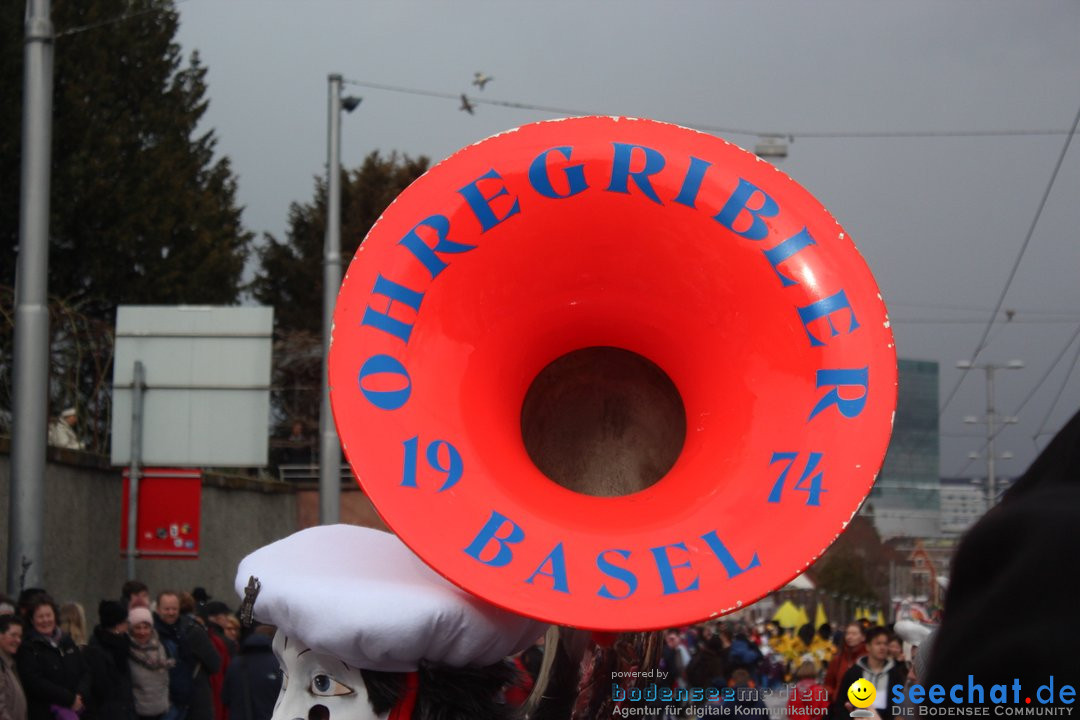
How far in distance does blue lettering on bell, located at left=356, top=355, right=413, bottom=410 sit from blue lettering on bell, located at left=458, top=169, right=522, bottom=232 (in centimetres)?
39

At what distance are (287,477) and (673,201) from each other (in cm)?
2144

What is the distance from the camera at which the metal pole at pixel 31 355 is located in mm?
8914

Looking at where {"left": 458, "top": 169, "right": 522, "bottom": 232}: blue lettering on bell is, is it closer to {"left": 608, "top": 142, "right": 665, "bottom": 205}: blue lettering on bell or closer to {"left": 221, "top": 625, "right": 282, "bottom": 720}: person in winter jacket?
{"left": 608, "top": 142, "right": 665, "bottom": 205}: blue lettering on bell

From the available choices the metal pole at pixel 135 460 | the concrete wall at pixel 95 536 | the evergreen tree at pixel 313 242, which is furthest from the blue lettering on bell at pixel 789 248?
the evergreen tree at pixel 313 242

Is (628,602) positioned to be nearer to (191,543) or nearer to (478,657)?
(478,657)

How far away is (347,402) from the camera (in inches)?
128

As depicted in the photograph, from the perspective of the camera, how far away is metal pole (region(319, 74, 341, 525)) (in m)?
15.0

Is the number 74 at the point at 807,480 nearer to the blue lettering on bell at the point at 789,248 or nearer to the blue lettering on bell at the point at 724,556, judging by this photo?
the blue lettering on bell at the point at 724,556

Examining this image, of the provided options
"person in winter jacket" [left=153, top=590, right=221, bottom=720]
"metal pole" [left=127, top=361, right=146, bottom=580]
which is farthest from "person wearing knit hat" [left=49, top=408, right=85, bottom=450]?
"person in winter jacket" [left=153, top=590, right=221, bottom=720]

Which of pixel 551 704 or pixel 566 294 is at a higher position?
pixel 566 294

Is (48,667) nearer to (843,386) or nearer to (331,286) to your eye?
(843,386)

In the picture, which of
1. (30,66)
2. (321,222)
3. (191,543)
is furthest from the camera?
(321,222)

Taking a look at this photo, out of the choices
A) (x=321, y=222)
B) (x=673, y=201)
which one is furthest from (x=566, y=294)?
(x=321, y=222)

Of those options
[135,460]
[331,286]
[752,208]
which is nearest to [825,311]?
[752,208]
